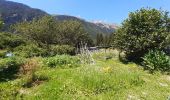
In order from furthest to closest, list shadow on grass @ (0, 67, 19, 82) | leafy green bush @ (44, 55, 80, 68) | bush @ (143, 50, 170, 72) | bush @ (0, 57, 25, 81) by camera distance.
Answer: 1. bush @ (143, 50, 170, 72)
2. leafy green bush @ (44, 55, 80, 68)
3. bush @ (0, 57, 25, 81)
4. shadow on grass @ (0, 67, 19, 82)

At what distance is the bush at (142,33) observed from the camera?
35.8m

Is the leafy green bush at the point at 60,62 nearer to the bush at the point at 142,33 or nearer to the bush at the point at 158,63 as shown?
the bush at the point at 158,63

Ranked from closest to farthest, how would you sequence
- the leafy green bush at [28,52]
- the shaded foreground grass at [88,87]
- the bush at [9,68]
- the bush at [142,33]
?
the shaded foreground grass at [88,87] < the bush at [9,68] < the leafy green bush at [28,52] < the bush at [142,33]

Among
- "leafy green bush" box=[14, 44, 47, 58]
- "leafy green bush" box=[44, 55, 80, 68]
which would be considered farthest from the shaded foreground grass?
"leafy green bush" box=[14, 44, 47, 58]

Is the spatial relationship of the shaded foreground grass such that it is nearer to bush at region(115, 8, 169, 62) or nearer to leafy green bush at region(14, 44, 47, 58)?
leafy green bush at region(14, 44, 47, 58)

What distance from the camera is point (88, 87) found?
58.0 ft

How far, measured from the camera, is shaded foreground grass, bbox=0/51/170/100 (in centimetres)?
1670

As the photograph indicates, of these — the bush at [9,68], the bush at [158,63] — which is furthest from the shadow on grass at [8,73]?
the bush at [158,63]

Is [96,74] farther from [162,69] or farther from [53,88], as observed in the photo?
[162,69]

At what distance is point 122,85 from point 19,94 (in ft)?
19.6

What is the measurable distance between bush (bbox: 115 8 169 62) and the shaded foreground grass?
1530cm

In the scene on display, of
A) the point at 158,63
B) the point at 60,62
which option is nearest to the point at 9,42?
the point at 60,62

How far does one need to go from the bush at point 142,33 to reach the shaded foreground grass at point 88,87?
50.2ft

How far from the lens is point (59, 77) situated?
19.6 meters
